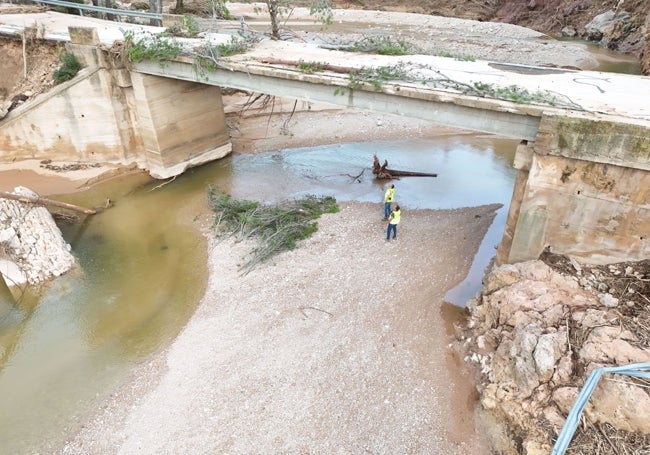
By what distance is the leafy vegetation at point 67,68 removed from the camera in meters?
19.9

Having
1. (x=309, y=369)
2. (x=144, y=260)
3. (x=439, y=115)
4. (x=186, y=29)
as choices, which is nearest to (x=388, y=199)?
(x=439, y=115)

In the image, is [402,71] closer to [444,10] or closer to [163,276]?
[163,276]

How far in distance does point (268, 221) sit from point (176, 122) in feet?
27.9

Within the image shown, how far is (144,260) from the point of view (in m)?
15.7

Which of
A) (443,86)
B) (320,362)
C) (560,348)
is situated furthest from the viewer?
(443,86)

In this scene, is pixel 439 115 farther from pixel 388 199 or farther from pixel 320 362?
pixel 320 362

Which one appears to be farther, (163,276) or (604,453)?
(163,276)

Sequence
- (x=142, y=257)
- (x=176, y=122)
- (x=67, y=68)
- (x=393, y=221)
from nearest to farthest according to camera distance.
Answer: (x=393, y=221), (x=142, y=257), (x=67, y=68), (x=176, y=122)

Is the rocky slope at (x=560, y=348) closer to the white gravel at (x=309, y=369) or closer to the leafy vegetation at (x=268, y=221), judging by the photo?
the white gravel at (x=309, y=369)

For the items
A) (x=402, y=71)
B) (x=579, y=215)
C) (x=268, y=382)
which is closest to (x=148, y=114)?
(x=402, y=71)

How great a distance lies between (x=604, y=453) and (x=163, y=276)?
13031 millimetres

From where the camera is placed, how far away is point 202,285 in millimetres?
14133

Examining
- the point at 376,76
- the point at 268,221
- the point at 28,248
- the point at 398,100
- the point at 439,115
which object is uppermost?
the point at 376,76

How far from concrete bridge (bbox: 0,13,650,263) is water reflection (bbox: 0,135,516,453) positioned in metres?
2.64
